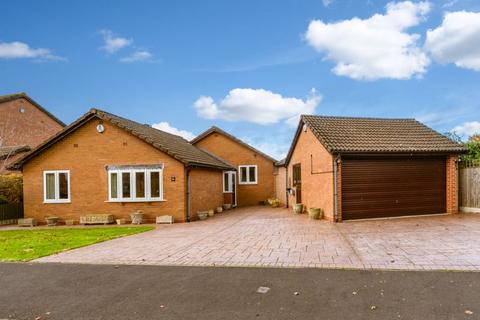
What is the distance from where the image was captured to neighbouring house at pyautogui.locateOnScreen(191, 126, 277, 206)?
25781 mm

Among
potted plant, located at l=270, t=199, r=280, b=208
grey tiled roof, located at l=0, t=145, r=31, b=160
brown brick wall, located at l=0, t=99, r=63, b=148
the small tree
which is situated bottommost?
potted plant, located at l=270, t=199, r=280, b=208

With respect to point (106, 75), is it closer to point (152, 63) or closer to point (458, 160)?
point (152, 63)

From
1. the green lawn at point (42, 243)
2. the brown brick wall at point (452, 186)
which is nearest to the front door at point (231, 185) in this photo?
the green lawn at point (42, 243)

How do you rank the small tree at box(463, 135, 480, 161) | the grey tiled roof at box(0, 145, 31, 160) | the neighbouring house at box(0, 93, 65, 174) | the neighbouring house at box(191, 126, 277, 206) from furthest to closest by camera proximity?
the neighbouring house at box(0, 93, 65, 174) → the neighbouring house at box(191, 126, 277, 206) → the grey tiled roof at box(0, 145, 31, 160) → the small tree at box(463, 135, 480, 161)

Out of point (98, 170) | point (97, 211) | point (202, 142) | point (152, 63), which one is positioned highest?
point (152, 63)

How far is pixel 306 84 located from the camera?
2034 cm

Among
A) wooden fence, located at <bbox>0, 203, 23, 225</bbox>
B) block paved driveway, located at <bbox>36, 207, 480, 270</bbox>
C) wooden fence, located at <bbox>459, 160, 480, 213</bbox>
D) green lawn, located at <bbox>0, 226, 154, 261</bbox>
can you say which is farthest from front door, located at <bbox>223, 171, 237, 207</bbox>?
wooden fence, located at <bbox>459, 160, 480, 213</bbox>

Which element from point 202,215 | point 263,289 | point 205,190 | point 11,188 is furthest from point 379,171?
point 11,188

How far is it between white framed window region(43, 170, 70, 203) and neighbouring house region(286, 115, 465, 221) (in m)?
12.8

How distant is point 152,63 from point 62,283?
15.7m

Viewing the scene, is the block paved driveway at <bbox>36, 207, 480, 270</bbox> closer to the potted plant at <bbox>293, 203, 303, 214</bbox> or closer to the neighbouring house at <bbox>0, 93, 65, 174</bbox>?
the potted plant at <bbox>293, 203, 303, 214</bbox>

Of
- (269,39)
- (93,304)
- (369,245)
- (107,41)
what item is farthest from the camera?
(269,39)

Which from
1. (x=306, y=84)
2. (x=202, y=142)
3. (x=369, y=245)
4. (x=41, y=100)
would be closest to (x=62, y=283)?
(x=369, y=245)

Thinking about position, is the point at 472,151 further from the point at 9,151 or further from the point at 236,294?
the point at 9,151
